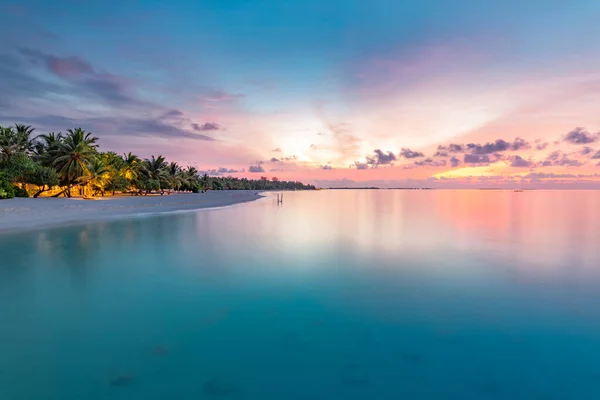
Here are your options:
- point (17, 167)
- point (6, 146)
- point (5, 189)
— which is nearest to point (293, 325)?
point (5, 189)

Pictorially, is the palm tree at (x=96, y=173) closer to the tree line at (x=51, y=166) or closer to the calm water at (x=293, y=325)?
the tree line at (x=51, y=166)

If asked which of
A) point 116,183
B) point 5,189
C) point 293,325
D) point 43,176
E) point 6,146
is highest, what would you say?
point 6,146

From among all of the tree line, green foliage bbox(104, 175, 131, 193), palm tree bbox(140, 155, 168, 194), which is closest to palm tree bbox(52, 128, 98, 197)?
the tree line

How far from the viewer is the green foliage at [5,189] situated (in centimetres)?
3700

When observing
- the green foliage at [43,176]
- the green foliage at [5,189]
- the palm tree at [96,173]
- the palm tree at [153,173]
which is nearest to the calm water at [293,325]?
the green foliage at [5,189]

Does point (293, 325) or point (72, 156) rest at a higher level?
point (72, 156)

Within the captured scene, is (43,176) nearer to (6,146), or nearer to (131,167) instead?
(6,146)

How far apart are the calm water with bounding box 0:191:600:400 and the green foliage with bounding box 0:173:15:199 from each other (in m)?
28.9

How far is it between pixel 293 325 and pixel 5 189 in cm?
4790

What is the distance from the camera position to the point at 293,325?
25.4ft

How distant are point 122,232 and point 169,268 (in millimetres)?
11875

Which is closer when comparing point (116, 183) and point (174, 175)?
point (116, 183)

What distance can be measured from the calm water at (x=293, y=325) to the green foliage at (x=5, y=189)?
Result: 2888cm

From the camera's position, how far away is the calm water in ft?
17.4
